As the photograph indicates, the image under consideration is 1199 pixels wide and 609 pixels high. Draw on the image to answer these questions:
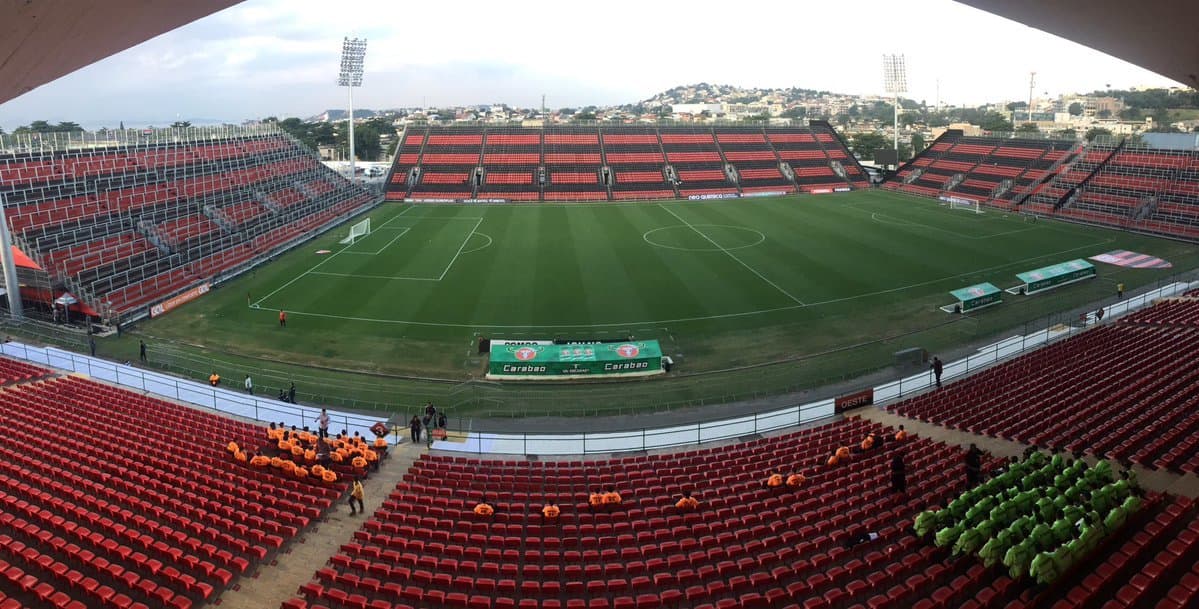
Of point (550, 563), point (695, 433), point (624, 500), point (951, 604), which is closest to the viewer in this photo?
point (951, 604)

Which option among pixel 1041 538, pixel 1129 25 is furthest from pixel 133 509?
pixel 1129 25

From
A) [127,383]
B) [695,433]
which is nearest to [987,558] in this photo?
[695,433]

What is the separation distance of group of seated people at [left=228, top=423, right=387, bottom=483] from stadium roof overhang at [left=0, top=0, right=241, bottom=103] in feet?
31.5

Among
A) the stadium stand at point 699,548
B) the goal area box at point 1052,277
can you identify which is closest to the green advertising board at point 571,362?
the stadium stand at point 699,548

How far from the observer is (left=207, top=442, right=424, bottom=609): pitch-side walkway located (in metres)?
11.4

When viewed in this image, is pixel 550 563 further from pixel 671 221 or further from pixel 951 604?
pixel 671 221

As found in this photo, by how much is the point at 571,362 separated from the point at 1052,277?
24.9 metres

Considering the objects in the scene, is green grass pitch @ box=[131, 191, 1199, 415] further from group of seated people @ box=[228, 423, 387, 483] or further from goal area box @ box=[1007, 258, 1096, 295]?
group of seated people @ box=[228, 423, 387, 483]

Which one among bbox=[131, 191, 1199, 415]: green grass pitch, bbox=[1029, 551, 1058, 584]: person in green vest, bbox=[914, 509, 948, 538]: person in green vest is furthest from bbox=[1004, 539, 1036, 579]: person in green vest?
bbox=[131, 191, 1199, 415]: green grass pitch

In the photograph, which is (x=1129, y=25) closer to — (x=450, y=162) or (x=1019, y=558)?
(x=1019, y=558)

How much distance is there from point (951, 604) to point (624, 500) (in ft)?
20.5

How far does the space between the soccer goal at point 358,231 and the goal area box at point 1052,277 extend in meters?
38.9

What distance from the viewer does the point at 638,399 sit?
23.6 metres

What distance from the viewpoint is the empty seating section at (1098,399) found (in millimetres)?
16188
